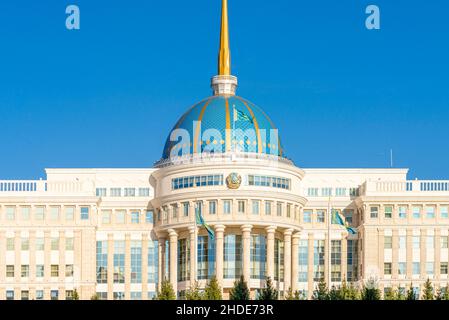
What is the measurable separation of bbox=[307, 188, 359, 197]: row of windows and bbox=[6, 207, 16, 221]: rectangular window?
89.7 ft

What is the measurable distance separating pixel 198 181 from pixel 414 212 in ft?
65.5

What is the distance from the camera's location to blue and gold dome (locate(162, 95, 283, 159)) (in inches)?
4385

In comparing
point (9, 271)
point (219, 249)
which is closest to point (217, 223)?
point (219, 249)

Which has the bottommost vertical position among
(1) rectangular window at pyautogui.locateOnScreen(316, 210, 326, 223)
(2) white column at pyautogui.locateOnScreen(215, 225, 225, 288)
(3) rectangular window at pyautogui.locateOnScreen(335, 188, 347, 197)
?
(2) white column at pyautogui.locateOnScreen(215, 225, 225, 288)

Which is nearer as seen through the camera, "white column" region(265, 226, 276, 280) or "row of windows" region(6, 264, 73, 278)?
"white column" region(265, 226, 276, 280)

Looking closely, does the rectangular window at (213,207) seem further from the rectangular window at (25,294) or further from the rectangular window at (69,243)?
the rectangular window at (25,294)

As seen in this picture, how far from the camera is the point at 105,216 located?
11650 centimetres

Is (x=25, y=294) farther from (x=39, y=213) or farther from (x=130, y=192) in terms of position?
(x=130, y=192)

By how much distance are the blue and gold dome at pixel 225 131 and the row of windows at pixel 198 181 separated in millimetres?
2348

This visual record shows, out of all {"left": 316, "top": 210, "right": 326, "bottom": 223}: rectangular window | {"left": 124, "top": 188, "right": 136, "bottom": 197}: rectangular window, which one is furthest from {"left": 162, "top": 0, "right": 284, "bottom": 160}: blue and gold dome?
{"left": 316, "top": 210, "right": 326, "bottom": 223}: rectangular window

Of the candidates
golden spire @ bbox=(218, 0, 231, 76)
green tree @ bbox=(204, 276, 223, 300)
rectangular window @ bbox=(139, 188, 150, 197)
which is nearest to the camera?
green tree @ bbox=(204, 276, 223, 300)

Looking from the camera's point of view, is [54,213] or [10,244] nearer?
[10,244]

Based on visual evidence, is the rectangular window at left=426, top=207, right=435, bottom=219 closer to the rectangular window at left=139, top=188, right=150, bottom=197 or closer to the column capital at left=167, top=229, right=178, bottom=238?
the column capital at left=167, top=229, right=178, bottom=238
